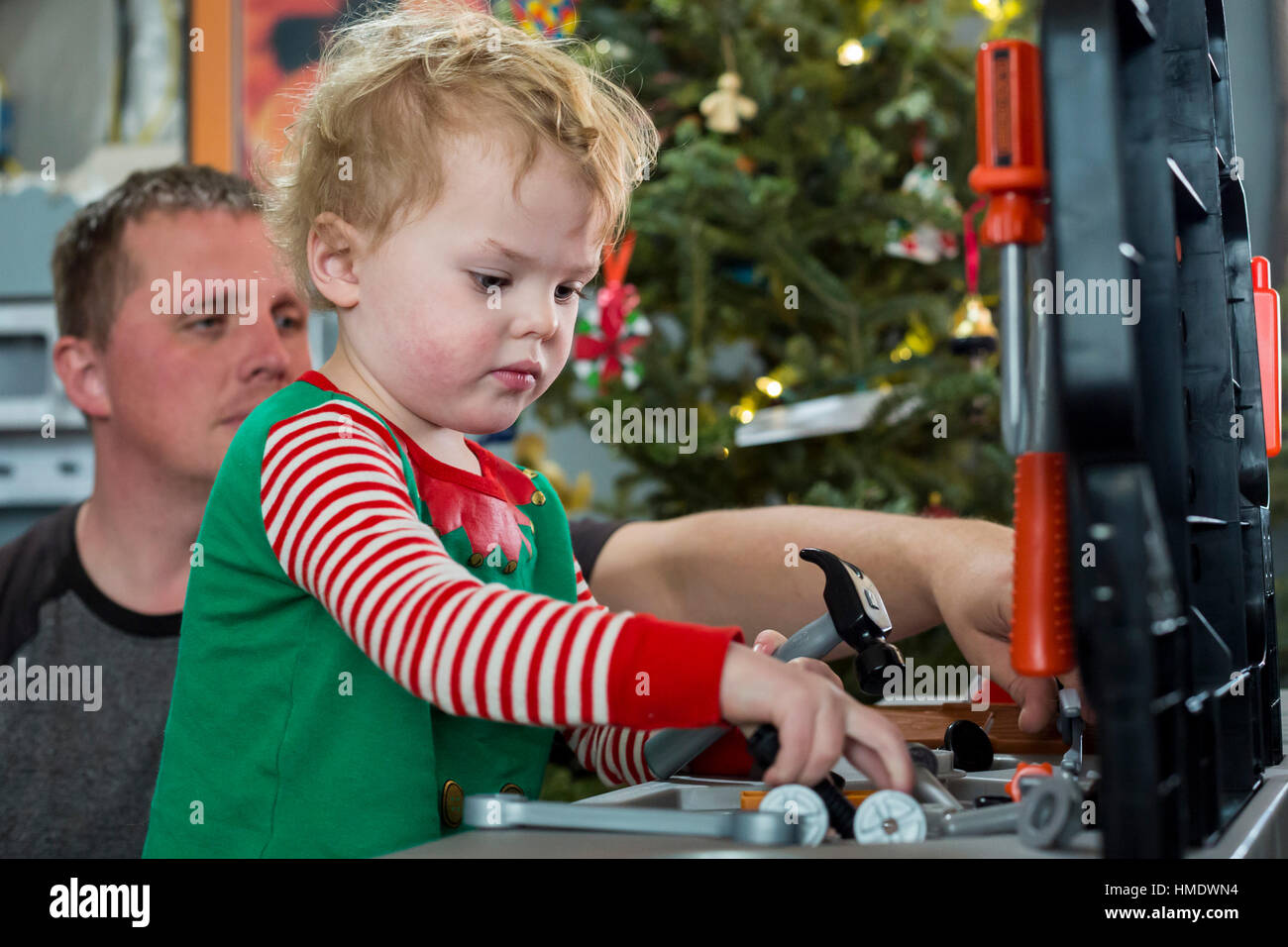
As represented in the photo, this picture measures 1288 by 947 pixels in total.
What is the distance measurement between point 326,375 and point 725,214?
1.49 meters

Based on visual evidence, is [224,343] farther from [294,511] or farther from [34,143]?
[34,143]

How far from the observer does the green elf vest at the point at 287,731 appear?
688 mm

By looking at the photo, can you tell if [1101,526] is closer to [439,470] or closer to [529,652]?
[529,652]

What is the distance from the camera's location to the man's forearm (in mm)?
1100

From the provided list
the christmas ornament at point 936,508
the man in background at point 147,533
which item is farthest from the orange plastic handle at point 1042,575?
the christmas ornament at point 936,508

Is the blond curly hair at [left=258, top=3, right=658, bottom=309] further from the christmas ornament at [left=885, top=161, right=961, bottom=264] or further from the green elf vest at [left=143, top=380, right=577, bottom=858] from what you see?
the christmas ornament at [left=885, top=161, right=961, bottom=264]

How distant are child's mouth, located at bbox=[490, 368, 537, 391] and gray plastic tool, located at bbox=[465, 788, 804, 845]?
29 cm

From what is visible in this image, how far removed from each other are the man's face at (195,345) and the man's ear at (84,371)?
3cm

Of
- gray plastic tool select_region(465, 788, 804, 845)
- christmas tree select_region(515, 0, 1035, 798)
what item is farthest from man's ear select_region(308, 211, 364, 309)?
christmas tree select_region(515, 0, 1035, 798)

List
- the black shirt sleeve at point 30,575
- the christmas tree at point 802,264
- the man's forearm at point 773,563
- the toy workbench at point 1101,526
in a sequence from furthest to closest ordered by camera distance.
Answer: the christmas tree at point 802,264 → the black shirt sleeve at point 30,575 → the man's forearm at point 773,563 → the toy workbench at point 1101,526

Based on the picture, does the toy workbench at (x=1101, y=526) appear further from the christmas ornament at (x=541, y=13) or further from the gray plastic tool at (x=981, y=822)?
the christmas ornament at (x=541, y=13)

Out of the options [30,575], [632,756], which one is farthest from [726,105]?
[632,756]

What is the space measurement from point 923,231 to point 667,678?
200 centimetres

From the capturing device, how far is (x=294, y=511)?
0.67m
